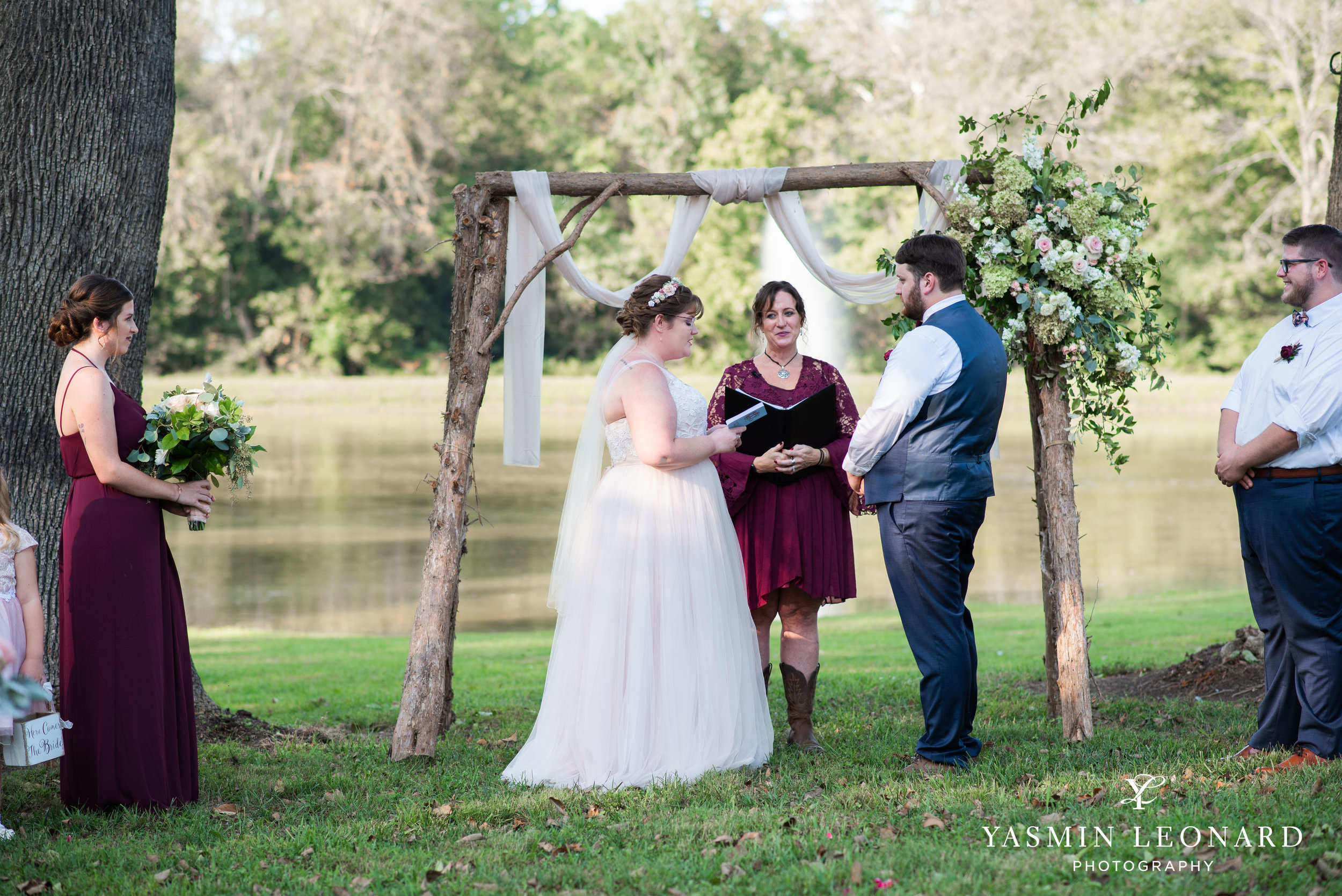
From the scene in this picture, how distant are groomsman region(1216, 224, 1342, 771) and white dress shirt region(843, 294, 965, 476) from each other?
117 centimetres

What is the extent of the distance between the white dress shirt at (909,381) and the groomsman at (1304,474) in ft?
3.83

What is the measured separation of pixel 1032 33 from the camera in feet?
116

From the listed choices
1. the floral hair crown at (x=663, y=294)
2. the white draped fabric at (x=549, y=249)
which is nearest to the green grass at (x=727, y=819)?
the white draped fabric at (x=549, y=249)

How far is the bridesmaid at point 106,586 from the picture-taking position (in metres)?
4.67

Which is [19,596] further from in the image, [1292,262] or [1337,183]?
[1337,183]

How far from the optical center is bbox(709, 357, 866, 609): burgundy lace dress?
567 cm

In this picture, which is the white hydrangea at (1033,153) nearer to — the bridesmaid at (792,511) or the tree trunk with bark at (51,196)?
the bridesmaid at (792,511)

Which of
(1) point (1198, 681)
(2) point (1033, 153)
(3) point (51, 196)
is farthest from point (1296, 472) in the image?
(3) point (51, 196)

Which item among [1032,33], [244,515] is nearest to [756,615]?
[244,515]

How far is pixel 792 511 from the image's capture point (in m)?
5.71

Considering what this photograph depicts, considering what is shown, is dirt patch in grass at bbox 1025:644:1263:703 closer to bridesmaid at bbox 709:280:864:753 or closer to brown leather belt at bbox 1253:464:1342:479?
bridesmaid at bbox 709:280:864:753

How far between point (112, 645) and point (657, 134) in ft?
119

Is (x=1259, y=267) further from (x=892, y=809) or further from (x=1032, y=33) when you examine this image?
(x=892, y=809)

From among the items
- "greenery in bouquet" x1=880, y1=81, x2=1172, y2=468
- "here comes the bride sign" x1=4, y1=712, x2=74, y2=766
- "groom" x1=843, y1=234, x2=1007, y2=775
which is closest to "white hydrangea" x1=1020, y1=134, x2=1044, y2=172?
"greenery in bouquet" x1=880, y1=81, x2=1172, y2=468
